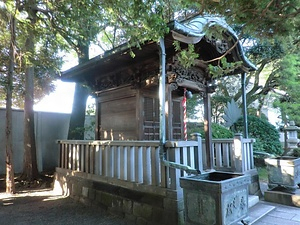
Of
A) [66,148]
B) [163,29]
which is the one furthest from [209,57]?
[66,148]

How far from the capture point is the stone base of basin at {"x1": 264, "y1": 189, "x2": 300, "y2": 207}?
4.19 metres

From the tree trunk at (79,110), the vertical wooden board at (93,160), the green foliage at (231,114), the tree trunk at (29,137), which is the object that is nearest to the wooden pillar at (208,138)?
the vertical wooden board at (93,160)

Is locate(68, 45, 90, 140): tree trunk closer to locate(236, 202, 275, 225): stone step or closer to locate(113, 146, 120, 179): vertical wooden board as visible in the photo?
locate(113, 146, 120, 179): vertical wooden board

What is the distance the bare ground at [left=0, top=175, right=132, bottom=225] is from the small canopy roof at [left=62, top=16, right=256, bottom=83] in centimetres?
322

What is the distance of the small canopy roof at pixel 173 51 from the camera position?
3.74 meters

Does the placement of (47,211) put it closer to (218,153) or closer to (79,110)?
(218,153)

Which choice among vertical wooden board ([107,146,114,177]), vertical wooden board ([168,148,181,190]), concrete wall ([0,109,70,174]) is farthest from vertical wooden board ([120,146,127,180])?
concrete wall ([0,109,70,174])

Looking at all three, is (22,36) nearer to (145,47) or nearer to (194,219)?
(145,47)

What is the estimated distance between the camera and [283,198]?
4.34 meters

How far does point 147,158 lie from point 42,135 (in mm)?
5120

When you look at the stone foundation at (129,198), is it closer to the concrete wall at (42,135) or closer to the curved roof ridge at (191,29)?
the concrete wall at (42,135)

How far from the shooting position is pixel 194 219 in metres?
2.58

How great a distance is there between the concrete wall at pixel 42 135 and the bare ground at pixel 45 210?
126 cm

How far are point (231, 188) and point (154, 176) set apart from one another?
1404 millimetres
